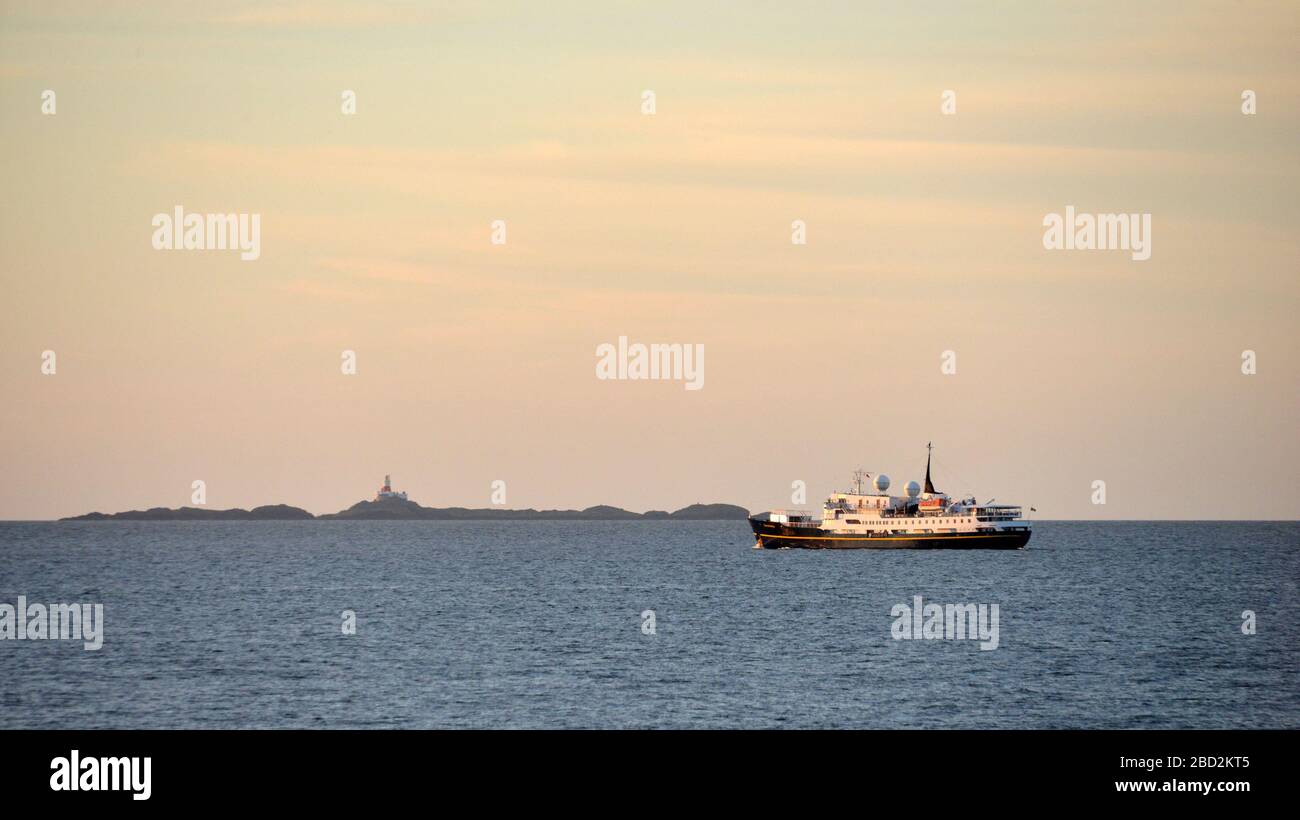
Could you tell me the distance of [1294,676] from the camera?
62.9 metres

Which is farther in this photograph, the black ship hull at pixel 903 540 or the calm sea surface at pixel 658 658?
the black ship hull at pixel 903 540

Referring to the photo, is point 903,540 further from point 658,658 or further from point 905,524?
point 658,658

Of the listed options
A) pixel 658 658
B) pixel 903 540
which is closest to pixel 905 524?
pixel 903 540

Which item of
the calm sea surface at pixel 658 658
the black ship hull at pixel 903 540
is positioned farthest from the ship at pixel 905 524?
the calm sea surface at pixel 658 658

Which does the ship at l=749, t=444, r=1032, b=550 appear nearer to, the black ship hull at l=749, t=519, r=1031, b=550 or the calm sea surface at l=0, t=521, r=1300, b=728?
the black ship hull at l=749, t=519, r=1031, b=550

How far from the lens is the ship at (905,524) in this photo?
169875mm

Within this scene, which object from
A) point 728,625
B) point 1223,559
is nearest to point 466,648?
point 728,625

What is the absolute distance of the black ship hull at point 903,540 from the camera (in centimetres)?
16950

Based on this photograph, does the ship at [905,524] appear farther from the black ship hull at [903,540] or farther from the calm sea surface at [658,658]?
the calm sea surface at [658,658]

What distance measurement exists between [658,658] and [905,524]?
11174 centimetres

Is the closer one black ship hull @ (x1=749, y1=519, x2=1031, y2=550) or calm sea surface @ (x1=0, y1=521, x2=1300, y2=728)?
calm sea surface @ (x1=0, y1=521, x2=1300, y2=728)

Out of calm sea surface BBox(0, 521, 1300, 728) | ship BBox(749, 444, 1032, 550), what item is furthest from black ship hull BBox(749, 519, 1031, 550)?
calm sea surface BBox(0, 521, 1300, 728)

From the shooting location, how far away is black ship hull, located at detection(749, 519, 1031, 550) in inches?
6673
